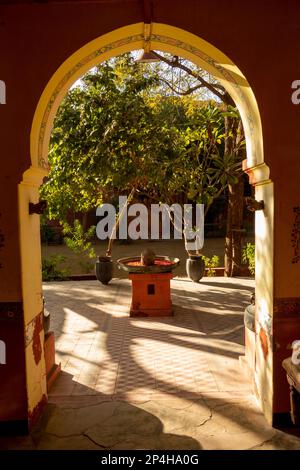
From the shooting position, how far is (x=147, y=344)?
20.1ft


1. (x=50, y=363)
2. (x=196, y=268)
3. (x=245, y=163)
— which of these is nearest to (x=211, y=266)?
(x=196, y=268)

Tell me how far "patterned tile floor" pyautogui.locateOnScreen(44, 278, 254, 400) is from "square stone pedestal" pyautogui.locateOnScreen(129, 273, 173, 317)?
0.26 meters

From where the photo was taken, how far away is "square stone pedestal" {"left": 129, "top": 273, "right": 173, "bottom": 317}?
770 cm

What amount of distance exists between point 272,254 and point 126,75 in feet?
20.0

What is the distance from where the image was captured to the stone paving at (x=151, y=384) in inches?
141

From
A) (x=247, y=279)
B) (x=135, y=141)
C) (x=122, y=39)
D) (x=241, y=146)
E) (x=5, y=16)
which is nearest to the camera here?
(x=5, y=16)

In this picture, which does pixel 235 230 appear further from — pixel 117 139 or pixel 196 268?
pixel 117 139

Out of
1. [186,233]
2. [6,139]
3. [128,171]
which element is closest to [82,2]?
[6,139]

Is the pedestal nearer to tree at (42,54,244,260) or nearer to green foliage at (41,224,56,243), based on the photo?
tree at (42,54,244,260)

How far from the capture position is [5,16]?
3.52 m

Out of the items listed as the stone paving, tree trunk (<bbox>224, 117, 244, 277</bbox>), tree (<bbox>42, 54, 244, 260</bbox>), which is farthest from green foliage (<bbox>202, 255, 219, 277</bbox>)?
the stone paving

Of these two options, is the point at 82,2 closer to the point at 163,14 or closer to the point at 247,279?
the point at 163,14

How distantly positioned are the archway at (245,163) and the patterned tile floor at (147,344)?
0.80 metres

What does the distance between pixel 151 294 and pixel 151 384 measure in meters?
3.09
